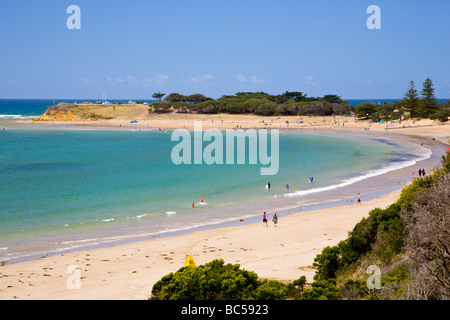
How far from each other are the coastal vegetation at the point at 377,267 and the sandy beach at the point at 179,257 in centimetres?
184

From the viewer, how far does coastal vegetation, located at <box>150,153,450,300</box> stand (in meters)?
6.91

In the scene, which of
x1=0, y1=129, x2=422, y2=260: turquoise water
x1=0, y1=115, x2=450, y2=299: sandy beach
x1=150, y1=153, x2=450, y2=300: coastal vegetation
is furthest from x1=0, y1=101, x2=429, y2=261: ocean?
x1=150, y1=153, x2=450, y2=300: coastal vegetation

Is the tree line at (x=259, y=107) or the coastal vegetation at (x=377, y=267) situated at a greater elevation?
the tree line at (x=259, y=107)

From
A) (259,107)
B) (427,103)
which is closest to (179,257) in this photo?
(427,103)

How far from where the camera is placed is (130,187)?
32.6 meters

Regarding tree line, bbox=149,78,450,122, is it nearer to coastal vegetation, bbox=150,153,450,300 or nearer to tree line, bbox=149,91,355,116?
tree line, bbox=149,91,355,116

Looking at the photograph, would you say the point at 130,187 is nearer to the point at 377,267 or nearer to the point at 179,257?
the point at 179,257

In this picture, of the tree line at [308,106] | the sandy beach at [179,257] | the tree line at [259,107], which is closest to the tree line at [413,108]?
the tree line at [308,106]

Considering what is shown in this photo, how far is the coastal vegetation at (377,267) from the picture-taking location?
6909 millimetres

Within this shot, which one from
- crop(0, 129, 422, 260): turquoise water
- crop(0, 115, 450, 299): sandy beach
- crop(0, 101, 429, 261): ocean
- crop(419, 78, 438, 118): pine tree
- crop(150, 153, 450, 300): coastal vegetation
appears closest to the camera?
crop(150, 153, 450, 300): coastal vegetation

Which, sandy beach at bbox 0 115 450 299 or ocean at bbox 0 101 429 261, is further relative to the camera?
ocean at bbox 0 101 429 261

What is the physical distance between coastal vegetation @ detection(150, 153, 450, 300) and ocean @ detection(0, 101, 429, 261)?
1091 centimetres

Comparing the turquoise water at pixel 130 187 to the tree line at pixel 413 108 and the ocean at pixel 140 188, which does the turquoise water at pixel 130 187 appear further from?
the tree line at pixel 413 108

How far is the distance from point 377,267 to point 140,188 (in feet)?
79.7
